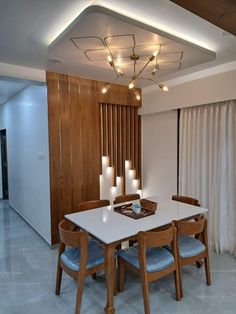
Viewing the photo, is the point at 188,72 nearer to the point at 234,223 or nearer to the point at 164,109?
the point at 164,109

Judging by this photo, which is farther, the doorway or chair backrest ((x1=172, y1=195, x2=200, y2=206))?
the doorway

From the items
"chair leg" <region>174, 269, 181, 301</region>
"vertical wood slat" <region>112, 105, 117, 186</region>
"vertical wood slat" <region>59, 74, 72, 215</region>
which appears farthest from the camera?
"vertical wood slat" <region>112, 105, 117, 186</region>

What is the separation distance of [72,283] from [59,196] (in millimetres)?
1275

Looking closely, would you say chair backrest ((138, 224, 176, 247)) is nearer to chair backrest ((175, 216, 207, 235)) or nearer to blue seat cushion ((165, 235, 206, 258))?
chair backrest ((175, 216, 207, 235))

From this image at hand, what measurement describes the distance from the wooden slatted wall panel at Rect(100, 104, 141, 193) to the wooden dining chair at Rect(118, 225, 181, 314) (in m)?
1.85

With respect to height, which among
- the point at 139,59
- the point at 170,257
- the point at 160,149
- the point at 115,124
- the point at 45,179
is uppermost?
the point at 139,59

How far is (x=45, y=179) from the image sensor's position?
348cm

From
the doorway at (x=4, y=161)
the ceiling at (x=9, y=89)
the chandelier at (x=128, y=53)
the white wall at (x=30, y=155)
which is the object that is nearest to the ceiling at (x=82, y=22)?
the chandelier at (x=128, y=53)

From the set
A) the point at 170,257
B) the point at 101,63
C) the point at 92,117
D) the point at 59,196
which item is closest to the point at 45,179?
the point at 59,196

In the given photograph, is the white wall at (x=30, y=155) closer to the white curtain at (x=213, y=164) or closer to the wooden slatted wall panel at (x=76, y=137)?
the wooden slatted wall panel at (x=76, y=137)

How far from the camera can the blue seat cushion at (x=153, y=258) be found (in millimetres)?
2059

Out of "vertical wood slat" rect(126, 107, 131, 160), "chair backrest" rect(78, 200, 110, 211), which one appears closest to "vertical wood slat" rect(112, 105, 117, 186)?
"vertical wood slat" rect(126, 107, 131, 160)

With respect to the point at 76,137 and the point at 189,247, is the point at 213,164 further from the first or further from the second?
the point at 76,137

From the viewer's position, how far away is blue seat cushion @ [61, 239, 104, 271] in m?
2.06
